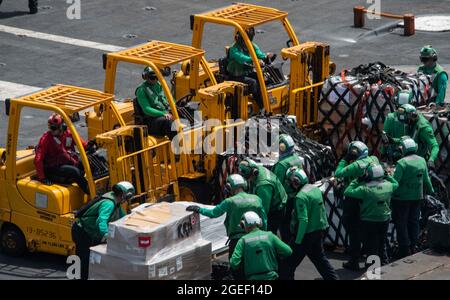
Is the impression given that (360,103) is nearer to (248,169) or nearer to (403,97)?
(403,97)

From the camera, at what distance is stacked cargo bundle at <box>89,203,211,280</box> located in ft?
56.2

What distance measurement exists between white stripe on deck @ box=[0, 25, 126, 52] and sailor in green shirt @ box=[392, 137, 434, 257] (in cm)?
1270

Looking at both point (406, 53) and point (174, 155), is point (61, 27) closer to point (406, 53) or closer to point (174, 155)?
point (406, 53)

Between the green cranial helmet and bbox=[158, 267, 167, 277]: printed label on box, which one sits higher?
the green cranial helmet

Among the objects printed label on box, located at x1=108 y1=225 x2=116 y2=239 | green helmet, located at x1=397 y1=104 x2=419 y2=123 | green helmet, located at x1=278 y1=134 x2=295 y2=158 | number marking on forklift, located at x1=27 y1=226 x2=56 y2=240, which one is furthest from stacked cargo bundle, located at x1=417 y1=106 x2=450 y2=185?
printed label on box, located at x1=108 y1=225 x2=116 y2=239

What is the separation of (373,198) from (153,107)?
4173 mm

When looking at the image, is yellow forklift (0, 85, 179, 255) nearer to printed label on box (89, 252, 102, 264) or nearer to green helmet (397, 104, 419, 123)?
printed label on box (89, 252, 102, 264)

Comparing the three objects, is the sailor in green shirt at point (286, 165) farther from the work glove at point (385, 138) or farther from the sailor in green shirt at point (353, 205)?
the work glove at point (385, 138)

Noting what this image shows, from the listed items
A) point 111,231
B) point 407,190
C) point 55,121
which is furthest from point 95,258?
point 407,190

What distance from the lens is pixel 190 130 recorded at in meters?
21.1

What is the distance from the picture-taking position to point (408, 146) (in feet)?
65.2

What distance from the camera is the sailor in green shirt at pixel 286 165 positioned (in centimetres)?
1939

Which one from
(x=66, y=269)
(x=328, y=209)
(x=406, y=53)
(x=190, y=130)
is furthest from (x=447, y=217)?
(x=406, y=53)

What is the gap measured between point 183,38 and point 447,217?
44.3 ft
